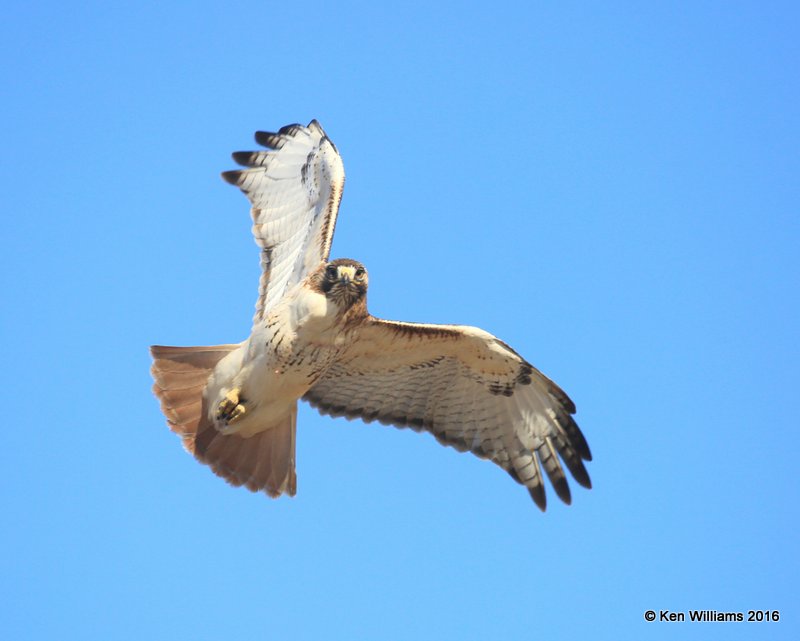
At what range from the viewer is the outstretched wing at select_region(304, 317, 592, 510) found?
326 inches

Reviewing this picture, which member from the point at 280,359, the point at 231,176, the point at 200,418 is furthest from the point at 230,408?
the point at 231,176

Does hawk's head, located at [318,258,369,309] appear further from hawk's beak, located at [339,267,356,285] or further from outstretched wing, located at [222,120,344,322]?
outstretched wing, located at [222,120,344,322]

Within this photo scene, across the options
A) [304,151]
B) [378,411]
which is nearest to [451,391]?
[378,411]

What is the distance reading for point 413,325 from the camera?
7832 mm

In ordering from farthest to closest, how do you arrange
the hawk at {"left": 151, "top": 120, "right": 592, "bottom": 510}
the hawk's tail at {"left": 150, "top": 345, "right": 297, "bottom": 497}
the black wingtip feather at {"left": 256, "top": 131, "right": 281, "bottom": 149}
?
the black wingtip feather at {"left": 256, "top": 131, "right": 281, "bottom": 149} → the hawk's tail at {"left": 150, "top": 345, "right": 297, "bottom": 497} → the hawk at {"left": 151, "top": 120, "right": 592, "bottom": 510}

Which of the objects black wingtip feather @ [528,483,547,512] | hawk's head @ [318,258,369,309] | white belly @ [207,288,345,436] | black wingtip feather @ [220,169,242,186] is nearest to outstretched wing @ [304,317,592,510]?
black wingtip feather @ [528,483,547,512]

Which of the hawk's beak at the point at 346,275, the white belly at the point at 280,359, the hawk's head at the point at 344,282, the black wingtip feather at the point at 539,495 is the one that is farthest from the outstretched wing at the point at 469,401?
the hawk's beak at the point at 346,275

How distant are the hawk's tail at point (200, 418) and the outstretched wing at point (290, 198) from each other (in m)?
0.58

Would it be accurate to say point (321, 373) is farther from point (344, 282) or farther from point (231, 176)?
point (231, 176)

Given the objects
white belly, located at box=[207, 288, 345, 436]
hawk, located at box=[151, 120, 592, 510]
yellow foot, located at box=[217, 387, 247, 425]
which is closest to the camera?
white belly, located at box=[207, 288, 345, 436]

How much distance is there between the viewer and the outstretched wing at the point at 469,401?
8.28 meters

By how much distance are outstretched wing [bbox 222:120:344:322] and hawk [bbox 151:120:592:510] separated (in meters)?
0.01

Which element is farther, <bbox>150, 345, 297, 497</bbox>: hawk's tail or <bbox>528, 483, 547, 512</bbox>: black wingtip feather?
<bbox>528, 483, 547, 512</bbox>: black wingtip feather

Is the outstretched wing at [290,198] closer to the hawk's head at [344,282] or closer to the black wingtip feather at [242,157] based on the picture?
the black wingtip feather at [242,157]
